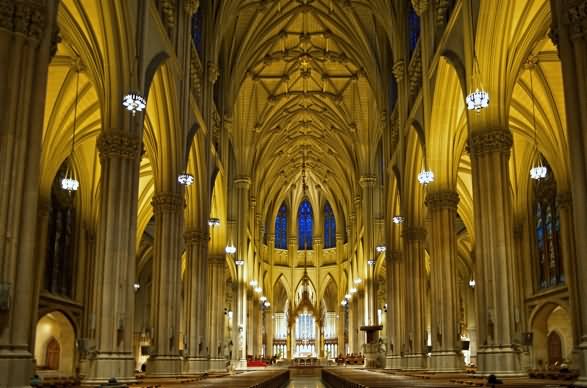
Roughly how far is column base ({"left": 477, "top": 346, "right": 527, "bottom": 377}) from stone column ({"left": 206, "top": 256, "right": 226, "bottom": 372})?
62.3 ft

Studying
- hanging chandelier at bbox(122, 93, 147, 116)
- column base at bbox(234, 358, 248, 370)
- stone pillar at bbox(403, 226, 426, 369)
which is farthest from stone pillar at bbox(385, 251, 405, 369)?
hanging chandelier at bbox(122, 93, 147, 116)

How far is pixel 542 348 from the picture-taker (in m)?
35.1

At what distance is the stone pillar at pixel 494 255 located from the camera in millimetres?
18234

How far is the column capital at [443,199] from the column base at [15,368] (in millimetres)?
17980

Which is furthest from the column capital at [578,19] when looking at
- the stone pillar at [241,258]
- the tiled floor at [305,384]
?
the stone pillar at [241,258]

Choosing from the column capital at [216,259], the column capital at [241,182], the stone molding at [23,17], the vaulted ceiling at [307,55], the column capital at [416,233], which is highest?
the vaulted ceiling at [307,55]

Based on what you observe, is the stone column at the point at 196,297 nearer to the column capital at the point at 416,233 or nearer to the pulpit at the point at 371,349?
the column capital at the point at 416,233

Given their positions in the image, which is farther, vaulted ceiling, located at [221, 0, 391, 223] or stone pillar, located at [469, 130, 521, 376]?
vaulted ceiling, located at [221, 0, 391, 223]

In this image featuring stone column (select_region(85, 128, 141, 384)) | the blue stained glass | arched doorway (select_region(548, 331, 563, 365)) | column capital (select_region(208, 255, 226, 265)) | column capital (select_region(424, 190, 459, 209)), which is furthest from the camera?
column capital (select_region(208, 255, 226, 265))

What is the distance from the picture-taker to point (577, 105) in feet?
40.3

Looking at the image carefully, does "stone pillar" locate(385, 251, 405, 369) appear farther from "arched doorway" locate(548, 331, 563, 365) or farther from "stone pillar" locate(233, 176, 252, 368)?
"stone pillar" locate(233, 176, 252, 368)

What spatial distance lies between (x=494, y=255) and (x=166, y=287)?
1111 centimetres

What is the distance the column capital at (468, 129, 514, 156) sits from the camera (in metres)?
19.4

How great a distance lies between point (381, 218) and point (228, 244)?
11.1 m
